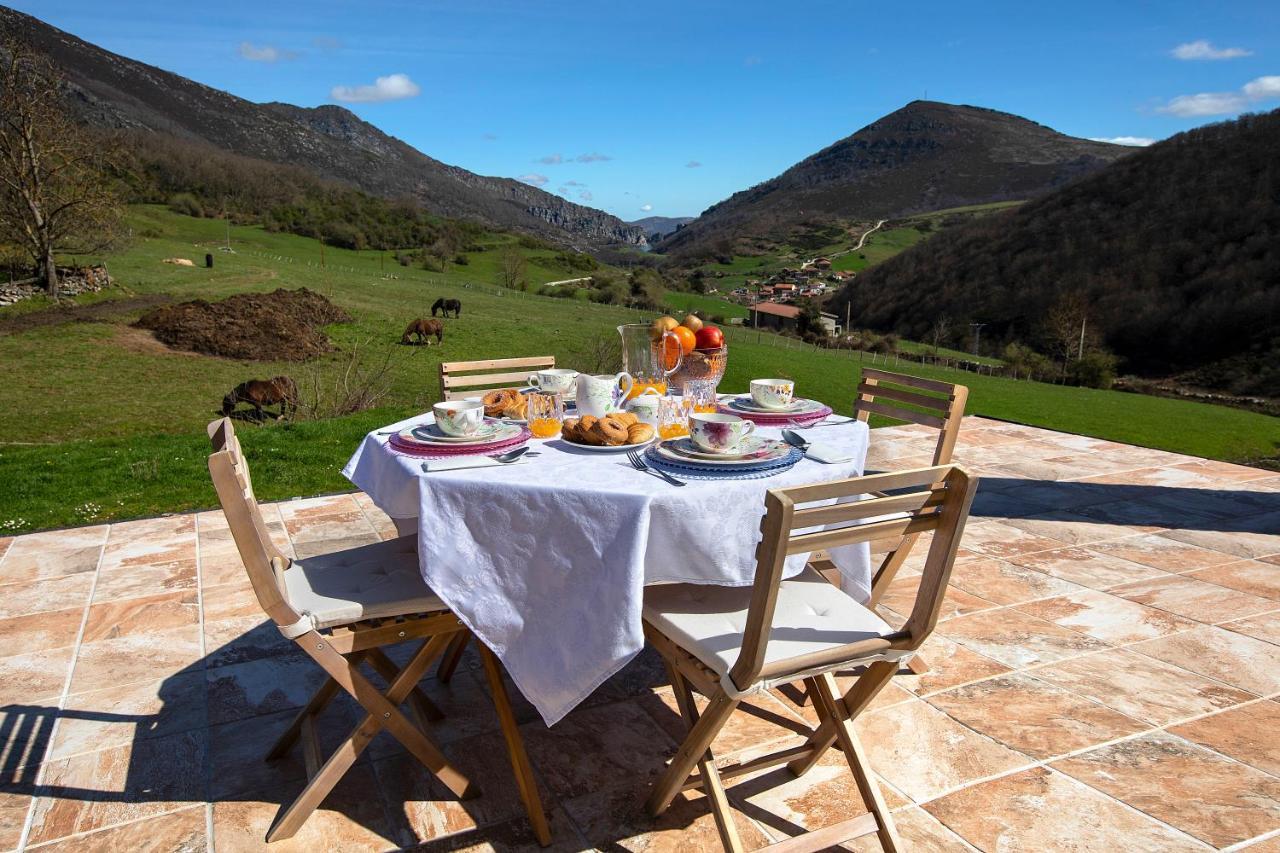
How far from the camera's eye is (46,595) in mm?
3320

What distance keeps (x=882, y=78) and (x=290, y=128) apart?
50580 mm

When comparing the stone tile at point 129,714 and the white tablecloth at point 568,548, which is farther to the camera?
the stone tile at point 129,714

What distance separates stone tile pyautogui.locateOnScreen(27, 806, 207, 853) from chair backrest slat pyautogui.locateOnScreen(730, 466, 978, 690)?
1.37 meters

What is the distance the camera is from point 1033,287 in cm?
3497

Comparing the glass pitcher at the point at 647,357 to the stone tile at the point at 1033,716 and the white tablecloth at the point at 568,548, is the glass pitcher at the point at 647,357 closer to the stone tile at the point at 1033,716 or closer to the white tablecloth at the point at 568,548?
the white tablecloth at the point at 568,548

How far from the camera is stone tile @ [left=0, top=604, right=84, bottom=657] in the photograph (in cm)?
287

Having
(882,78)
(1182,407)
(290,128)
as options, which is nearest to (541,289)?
(1182,407)

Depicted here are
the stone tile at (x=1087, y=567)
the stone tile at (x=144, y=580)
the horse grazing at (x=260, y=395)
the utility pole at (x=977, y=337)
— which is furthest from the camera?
the utility pole at (x=977, y=337)

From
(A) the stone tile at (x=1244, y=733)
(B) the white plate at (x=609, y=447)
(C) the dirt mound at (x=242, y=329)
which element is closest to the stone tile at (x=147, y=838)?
(B) the white plate at (x=609, y=447)

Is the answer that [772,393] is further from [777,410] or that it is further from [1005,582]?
[1005,582]

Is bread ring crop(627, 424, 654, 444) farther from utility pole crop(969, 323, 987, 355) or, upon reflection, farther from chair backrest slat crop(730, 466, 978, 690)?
utility pole crop(969, 323, 987, 355)

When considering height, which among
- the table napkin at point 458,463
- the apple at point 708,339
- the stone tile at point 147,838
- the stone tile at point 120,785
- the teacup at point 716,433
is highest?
Answer: the apple at point 708,339

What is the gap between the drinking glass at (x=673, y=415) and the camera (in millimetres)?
2240

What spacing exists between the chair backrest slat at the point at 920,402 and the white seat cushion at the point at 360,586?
1604 millimetres
